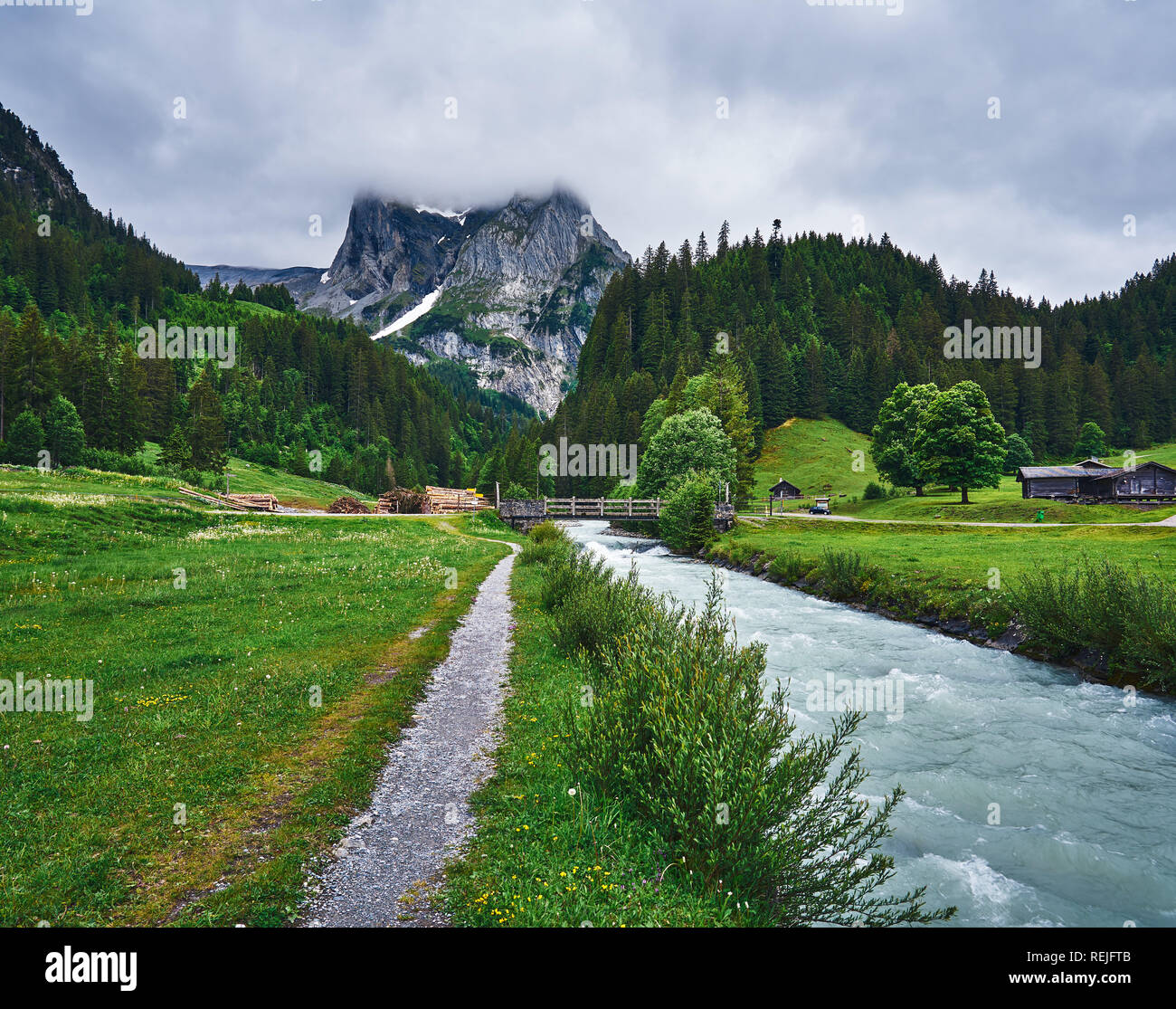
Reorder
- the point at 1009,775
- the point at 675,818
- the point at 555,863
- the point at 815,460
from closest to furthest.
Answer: the point at 675,818 → the point at 555,863 → the point at 1009,775 → the point at 815,460

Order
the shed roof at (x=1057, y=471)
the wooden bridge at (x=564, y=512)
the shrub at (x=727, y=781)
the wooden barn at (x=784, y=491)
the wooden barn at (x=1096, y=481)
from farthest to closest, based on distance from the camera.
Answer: the wooden barn at (x=784, y=491)
the shed roof at (x=1057, y=471)
the wooden barn at (x=1096, y=481)
the wooden bridge at (x=564, y=512)
the shrub at (x=727, y=781)

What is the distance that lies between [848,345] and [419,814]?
573 ft

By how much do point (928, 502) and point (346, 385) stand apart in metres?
156

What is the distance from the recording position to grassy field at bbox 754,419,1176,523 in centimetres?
5588

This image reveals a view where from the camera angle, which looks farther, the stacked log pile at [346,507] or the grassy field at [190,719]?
the stacked log pile at [346,507]

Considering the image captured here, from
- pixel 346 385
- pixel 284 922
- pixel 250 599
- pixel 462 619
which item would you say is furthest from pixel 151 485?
pixel 346 385

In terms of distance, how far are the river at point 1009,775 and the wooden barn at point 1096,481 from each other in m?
69.2

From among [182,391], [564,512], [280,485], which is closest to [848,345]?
[564,512]

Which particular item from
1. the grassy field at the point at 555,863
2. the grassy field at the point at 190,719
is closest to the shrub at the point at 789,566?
the grassy field at the point at 190,719

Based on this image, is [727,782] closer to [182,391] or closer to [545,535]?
[545,535]

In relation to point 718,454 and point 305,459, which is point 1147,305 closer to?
point 718,454

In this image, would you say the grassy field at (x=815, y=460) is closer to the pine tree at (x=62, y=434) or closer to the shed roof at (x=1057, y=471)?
the shed roof at (x=1057, y=471)

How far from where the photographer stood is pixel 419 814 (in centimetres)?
838

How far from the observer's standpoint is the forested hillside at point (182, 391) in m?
80.4
